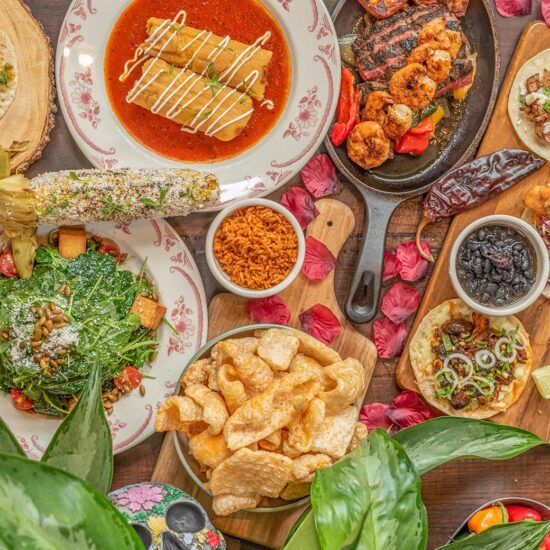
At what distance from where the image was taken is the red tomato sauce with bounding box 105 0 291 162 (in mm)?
3482

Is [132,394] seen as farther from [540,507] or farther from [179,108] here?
[540,507]

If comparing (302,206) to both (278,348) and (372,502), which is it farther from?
(372,502)

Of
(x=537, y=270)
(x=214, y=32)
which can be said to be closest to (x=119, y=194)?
(x=214, y=32)

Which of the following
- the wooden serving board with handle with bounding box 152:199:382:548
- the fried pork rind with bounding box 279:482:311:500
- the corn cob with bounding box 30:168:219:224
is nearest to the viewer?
the fried pork rind with bounding box 279:482:311:500

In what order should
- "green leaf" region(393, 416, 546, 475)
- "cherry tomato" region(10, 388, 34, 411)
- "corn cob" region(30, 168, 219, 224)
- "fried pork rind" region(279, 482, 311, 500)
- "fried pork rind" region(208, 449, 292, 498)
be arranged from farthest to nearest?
"cherry tomato" region(10, 388, 34, 411)
"corn cob" region(30, 168, 219, 224)
"fried pork rind" region(279, 482, 311, 500)
"fried pork rind" region(208, 449, 292, 498)
"green leaf" region(393, 416, 546, 475)

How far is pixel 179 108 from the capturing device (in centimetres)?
348

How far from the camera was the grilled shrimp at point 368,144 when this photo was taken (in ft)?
11.3

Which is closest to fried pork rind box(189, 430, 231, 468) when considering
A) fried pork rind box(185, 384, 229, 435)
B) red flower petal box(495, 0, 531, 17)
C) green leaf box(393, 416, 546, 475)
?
fried pork rind box(185, 384, 229, 435)

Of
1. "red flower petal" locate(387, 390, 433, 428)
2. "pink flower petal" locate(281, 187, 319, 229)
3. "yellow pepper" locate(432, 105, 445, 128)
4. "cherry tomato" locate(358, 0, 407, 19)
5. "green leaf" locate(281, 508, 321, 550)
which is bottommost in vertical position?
"red flower petal" locate(387, 390, 433, 428)

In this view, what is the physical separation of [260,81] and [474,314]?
1626mm

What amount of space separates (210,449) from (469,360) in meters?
1.44

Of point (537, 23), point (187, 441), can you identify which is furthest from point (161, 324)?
point (537, 23)

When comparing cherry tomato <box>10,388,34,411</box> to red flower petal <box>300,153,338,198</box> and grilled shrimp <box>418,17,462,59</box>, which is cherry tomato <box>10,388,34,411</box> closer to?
red flower petal <box>300,153,338,198</box>

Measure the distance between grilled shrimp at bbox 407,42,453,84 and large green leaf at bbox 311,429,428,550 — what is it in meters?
1.98
